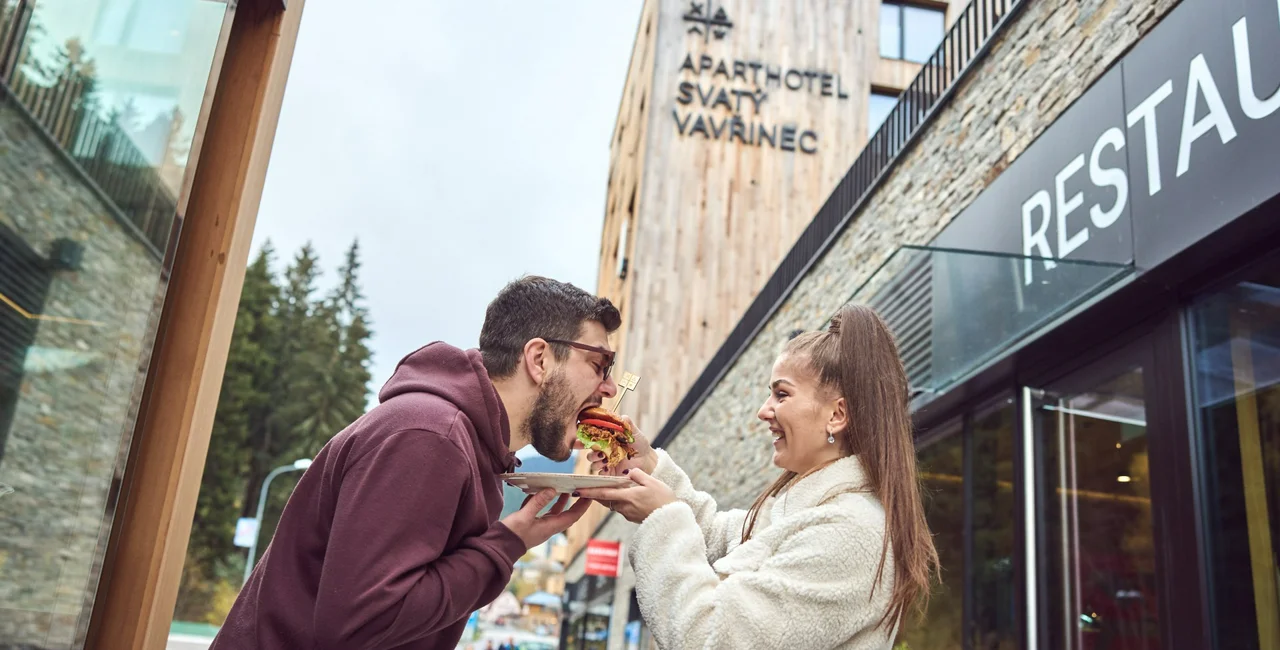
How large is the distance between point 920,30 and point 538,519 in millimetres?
24945

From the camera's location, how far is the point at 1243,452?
4.36 meters

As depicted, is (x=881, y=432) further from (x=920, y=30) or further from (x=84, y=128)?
(x=920, y=30)

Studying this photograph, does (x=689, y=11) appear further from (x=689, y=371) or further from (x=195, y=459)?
(x=195, y=459)

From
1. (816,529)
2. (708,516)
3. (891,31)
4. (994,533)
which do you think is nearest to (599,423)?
(708,516)

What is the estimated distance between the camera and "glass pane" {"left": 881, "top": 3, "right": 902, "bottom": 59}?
24328mm

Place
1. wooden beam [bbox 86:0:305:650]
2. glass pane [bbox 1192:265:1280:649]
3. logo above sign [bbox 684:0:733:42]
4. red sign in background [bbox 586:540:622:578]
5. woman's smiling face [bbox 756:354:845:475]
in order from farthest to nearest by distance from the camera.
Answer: logo above sign [bbox 684:0:733:42], red sign in background [bbox 586:540:622:578], glass pane [bbox 1192:265:1280:649], woman's smiling face [bbox 756:354:845:475], wooden beam [bbox 86:0:305:650]

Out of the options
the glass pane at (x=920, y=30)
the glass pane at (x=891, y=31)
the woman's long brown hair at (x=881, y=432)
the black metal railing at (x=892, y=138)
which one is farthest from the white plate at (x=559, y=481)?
the glass pane at (x=920, y=30)

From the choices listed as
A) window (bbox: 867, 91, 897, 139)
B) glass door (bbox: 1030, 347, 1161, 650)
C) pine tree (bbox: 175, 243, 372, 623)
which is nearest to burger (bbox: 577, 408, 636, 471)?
glass door (bbox: 1030, 347, 1161, 650)

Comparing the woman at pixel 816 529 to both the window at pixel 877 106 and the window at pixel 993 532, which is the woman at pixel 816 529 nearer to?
the window at pixel 993 532

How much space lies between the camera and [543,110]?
78.5 meters

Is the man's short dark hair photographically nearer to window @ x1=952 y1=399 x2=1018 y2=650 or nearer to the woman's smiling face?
the woman's smiling face

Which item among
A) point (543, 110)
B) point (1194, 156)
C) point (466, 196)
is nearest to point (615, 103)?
point (1194, 156)

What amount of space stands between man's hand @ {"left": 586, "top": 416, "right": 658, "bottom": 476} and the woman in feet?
1.06

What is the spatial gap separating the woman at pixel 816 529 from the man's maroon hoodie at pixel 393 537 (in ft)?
1.17
